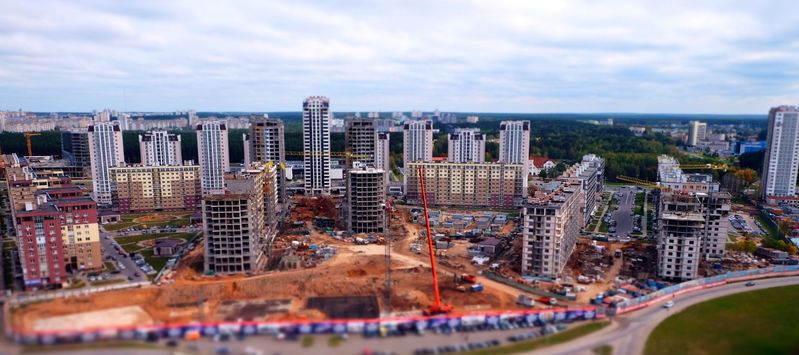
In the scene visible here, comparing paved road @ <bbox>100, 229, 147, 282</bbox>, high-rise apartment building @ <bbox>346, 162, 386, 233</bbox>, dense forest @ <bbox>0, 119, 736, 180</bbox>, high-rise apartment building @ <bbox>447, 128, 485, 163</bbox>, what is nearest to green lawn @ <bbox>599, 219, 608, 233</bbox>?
high-rise apartment building @ <bbox>346, 162, 386, 233</bbox>

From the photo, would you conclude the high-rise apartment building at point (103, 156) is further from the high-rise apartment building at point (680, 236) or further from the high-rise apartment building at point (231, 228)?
the high-rise apartment building at point (680, 236)

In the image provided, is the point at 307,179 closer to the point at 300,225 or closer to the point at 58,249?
the point at 300,225

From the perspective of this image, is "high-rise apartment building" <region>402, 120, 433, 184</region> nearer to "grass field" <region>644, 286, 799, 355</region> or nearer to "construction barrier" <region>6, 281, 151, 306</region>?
"construction barrier" <region>6, 281, 151, 306</region>

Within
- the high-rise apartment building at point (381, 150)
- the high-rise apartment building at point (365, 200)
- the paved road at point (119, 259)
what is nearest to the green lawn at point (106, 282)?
the paved road at point (119, 259)

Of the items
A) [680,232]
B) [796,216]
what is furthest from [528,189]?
[680,232]

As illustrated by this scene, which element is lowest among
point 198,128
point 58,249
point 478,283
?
point 478,283

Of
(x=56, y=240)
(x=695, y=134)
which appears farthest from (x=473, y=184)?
(x=695, y=134)
